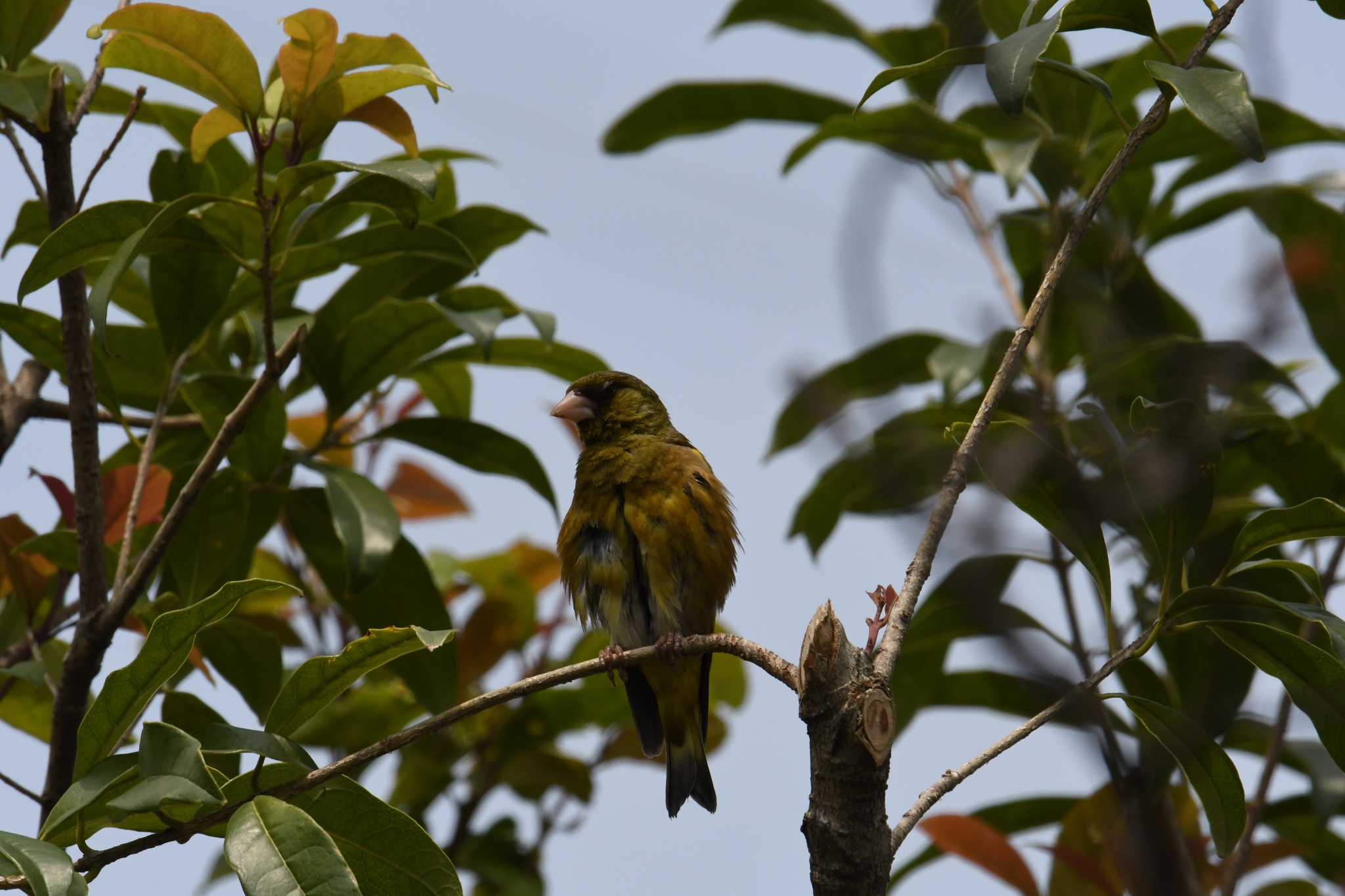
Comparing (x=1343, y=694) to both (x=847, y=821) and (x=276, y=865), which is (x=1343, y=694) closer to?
(x=847, y=821)

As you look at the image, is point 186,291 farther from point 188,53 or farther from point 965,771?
point 965,771

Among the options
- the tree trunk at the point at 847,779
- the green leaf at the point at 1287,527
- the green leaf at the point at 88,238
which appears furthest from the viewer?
the green leaf at the point at 88,238

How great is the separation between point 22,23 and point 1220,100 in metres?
2.29

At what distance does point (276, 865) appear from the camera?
1680mm

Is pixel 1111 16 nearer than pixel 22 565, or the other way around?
pixel 1111 16

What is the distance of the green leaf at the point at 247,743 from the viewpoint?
1.88 metres

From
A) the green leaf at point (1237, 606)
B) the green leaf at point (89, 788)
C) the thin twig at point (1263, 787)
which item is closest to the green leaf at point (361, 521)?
the green leaf at point (89, 788)

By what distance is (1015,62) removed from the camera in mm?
1793

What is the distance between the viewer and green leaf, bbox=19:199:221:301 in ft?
7.39

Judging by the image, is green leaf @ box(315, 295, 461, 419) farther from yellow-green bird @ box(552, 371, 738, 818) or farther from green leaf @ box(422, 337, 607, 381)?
yellow-green bird @ box(552, 371, 738, 818)

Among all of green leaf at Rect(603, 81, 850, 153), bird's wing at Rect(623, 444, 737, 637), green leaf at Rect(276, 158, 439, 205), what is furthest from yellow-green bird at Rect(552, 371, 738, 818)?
green leaf at Rect(276, 158, 439, 205)

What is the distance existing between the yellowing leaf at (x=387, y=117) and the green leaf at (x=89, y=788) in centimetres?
116

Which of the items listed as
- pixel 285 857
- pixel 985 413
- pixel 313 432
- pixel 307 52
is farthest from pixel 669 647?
pixel 313 432

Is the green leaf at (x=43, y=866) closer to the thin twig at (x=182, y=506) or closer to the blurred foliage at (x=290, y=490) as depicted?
the blurred foliage at (x=290, y=490)
